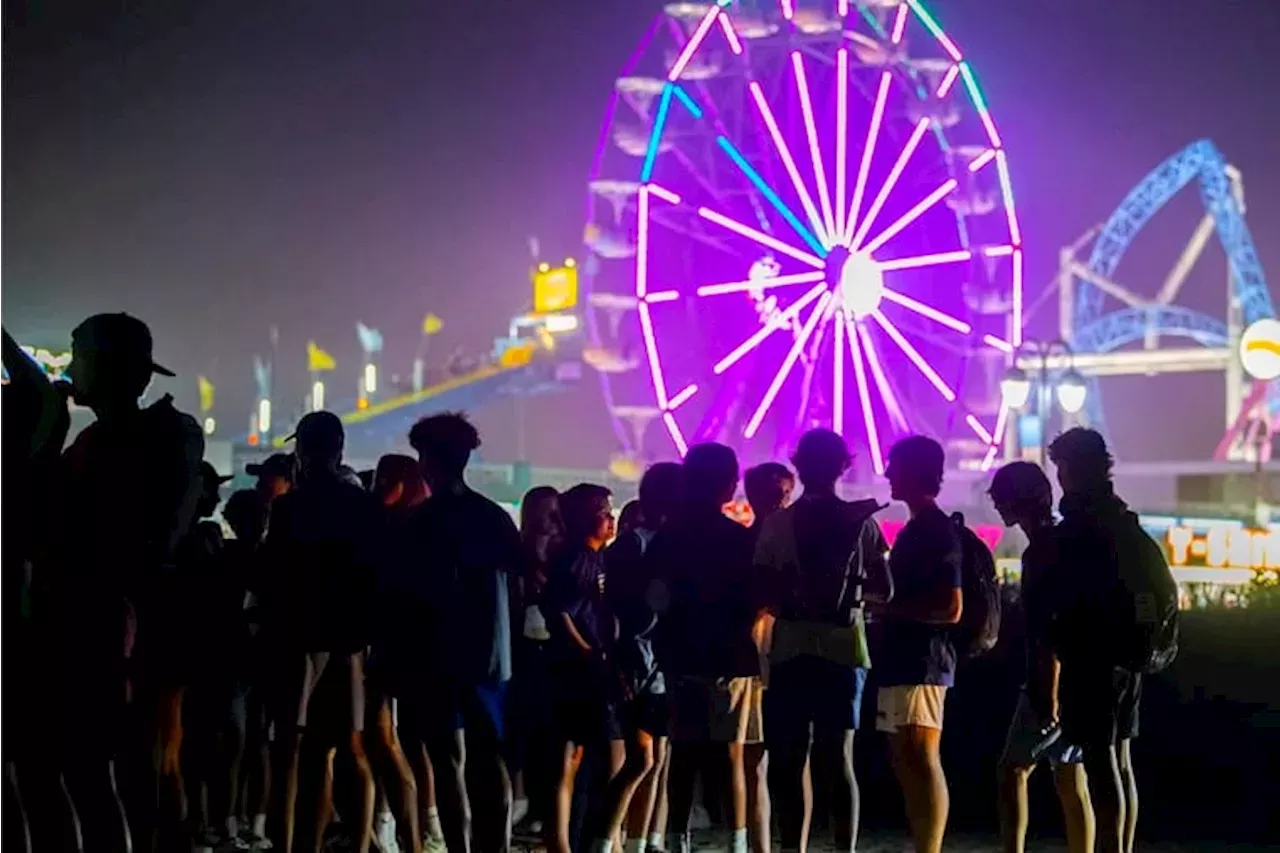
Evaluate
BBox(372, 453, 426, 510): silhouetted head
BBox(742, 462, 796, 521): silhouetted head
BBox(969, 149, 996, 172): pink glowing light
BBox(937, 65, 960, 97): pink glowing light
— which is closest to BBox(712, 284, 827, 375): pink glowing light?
BBox(969, 149, 996, 172): pink glowing light

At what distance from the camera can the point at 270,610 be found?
5.11 m

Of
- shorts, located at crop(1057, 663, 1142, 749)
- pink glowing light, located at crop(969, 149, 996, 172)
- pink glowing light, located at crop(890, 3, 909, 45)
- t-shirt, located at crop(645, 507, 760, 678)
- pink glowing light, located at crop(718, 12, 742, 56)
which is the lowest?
shorts, located at crop(1057, 663, 1142, 749)

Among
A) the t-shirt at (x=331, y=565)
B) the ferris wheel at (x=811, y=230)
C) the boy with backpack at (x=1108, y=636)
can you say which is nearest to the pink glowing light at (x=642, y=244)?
the ferris wheel at (x=811, y=230)

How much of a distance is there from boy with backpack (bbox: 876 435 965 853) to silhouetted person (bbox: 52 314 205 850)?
239 cm

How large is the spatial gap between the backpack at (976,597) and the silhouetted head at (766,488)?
87cm

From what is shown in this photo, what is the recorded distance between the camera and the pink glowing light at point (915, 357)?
19188 mm

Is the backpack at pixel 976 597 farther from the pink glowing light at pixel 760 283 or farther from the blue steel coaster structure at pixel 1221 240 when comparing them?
the blue steel coaster structure at pixel 1221 240

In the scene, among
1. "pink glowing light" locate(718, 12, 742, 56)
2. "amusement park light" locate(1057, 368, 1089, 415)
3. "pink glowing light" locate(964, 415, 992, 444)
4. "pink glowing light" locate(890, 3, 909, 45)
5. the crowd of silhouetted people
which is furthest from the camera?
"pink glowing light" locate(964, 415, 992, 444)

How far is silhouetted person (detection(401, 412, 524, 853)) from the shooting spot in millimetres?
4910

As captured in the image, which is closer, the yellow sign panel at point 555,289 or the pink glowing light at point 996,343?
the pink glowing light at point 996,343

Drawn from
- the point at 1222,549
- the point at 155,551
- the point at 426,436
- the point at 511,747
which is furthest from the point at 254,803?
the point at 1222,549

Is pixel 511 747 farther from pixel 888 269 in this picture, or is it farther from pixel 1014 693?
pixel 888 269

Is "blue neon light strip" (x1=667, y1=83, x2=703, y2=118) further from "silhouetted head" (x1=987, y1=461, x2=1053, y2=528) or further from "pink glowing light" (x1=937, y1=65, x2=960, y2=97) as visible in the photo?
"silhouetted head" (x1=987, y1=461, x2=1053, y2=528)

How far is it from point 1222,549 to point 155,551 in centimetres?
2127
